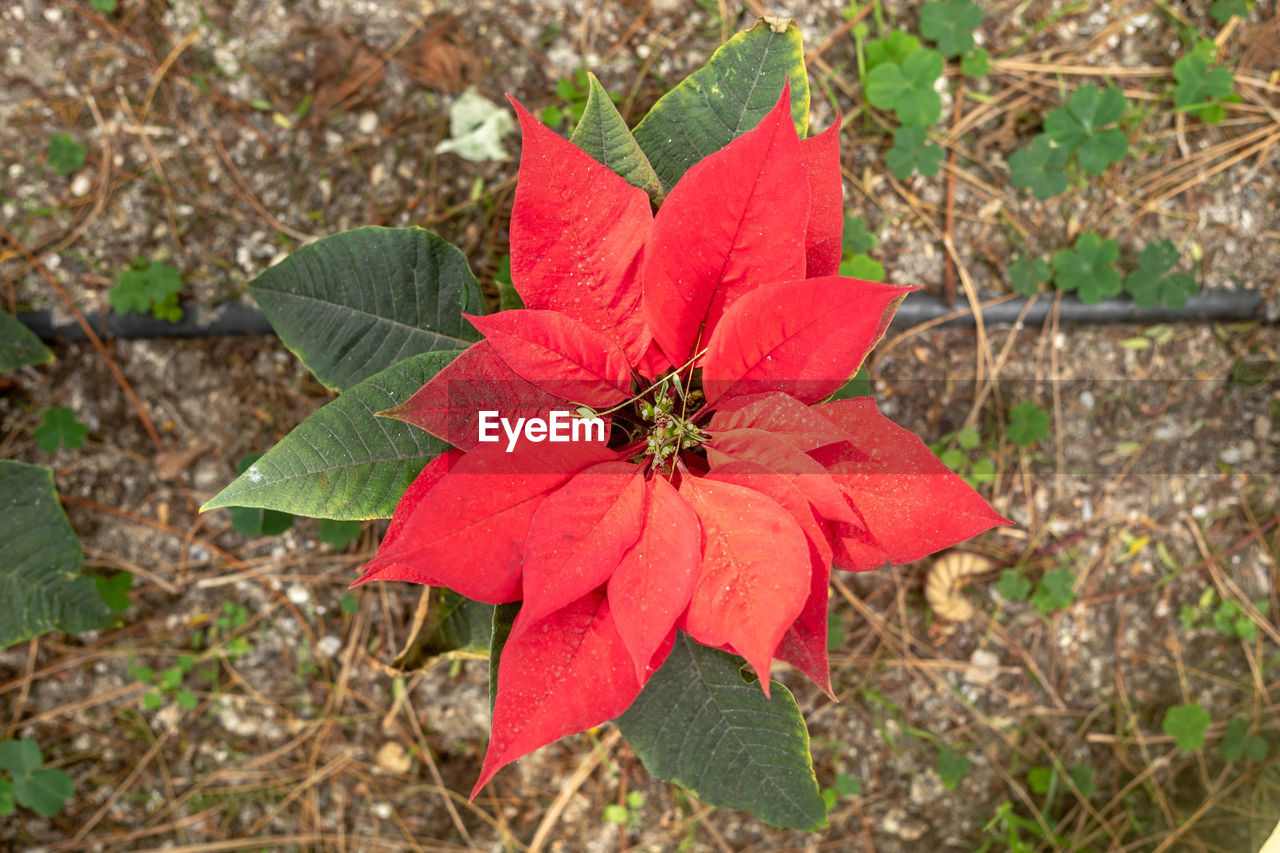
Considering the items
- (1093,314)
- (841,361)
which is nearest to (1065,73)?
(1093,314)

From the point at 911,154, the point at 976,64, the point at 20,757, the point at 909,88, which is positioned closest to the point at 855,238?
the point at 911,154

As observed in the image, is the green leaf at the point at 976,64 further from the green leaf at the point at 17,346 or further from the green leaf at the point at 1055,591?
the green leaf at the point at 17,346

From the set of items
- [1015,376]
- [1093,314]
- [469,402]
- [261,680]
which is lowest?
[261,680]

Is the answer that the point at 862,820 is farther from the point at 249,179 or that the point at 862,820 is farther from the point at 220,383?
the point at 249,179

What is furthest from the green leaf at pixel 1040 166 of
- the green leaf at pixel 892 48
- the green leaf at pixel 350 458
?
the green leaf at pixel 350 458

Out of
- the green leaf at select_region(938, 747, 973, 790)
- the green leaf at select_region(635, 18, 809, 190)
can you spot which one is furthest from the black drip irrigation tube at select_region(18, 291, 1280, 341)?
the green leaf at select_region(938, 747, 973, 790)
